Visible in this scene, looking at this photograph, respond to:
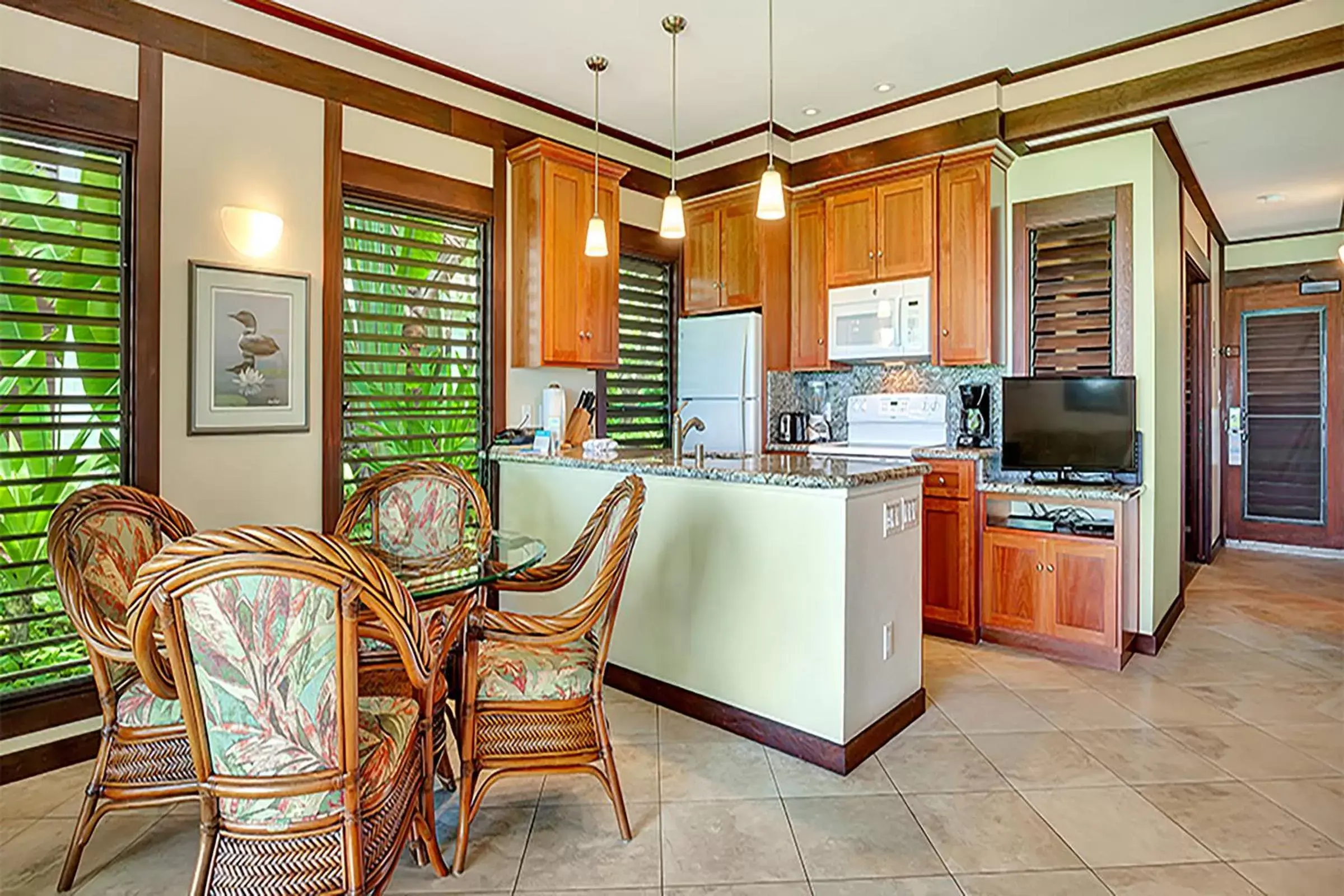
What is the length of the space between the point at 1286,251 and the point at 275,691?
8278 mm

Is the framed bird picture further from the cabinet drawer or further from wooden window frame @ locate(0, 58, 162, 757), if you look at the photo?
the cabinet drawer

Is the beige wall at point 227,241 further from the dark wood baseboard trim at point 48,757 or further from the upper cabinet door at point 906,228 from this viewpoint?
the upper cabinet door at point 906,228

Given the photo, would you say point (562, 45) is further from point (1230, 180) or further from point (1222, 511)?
point (1222, 511)

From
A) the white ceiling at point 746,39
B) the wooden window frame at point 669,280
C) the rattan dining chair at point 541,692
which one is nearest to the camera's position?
the rattan dining chair at point 541,692

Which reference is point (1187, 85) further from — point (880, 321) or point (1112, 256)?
point (880, 321)

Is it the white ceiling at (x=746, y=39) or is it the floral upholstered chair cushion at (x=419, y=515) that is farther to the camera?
the white ceiling at (x=746, y=39)

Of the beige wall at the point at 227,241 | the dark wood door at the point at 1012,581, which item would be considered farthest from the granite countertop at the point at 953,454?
the beige wall at the point at 227,241

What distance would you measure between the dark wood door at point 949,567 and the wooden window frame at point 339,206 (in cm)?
309

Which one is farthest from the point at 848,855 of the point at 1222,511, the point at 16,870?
the point at 1222,511

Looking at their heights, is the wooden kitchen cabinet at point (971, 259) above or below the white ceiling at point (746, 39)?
below

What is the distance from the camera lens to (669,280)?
17.7 feet

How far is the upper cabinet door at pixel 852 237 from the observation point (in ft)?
15.3

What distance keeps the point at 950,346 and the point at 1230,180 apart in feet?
8.22

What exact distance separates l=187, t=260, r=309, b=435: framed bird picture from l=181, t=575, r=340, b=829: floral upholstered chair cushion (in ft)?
6.63
